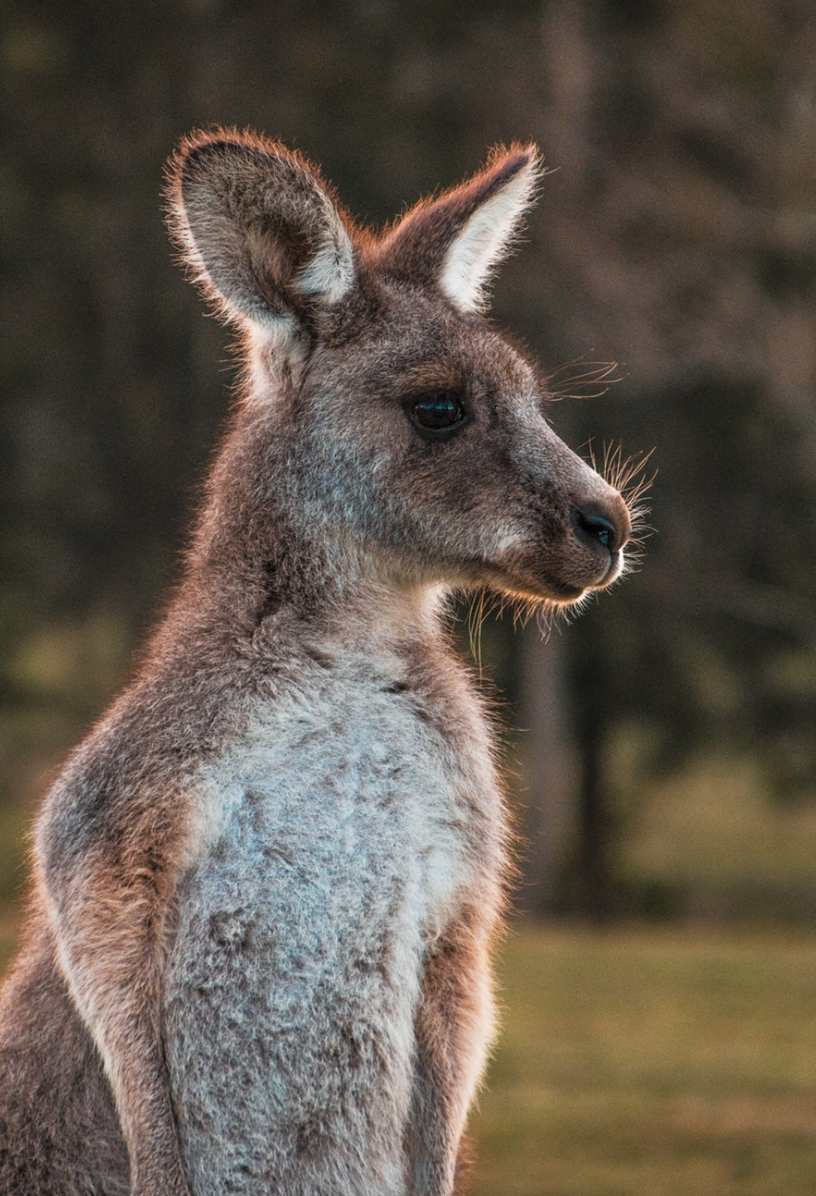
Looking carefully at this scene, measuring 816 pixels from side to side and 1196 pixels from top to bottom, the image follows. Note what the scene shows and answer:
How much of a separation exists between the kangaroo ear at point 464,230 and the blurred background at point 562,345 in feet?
41.9

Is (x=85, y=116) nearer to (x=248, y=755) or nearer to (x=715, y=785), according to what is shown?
(x=715, y=785)

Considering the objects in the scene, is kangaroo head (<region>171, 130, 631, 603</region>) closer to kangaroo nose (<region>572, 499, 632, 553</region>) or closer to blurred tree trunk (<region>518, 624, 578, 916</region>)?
kangaroo nose (<region>572, 499, 632, 553</region>)

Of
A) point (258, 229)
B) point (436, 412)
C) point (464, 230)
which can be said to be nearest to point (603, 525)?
point (436, 412)

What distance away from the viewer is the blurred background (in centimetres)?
1883

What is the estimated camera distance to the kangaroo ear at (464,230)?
4059mm

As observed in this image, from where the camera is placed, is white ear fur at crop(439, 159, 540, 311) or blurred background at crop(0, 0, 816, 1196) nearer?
white ear fur at crop(439, 159, 540, 311)

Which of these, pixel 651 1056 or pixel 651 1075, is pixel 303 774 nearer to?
pixel 651 1075

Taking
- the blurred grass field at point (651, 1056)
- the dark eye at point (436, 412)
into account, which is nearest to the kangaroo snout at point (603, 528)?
the dark eye at point (436, 412)

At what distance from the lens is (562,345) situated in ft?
68.6

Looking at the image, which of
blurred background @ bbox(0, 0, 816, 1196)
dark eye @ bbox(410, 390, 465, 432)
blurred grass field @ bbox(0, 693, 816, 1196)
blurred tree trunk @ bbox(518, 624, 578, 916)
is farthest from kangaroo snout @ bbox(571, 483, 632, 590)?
blurred tree trunk @ bbox(518, 624, 578, 916)

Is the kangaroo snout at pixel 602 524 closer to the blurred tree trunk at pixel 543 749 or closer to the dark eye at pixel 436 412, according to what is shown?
the dark eye at pixel 436 412

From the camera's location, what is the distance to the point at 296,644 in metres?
3.63

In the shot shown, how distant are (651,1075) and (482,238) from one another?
9411mm

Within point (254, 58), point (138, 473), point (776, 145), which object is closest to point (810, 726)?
point (776, 145)
